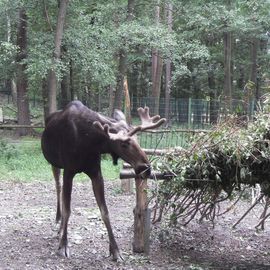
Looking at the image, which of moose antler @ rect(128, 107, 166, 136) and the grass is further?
the grass

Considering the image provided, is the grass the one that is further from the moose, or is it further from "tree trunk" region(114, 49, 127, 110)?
the moose

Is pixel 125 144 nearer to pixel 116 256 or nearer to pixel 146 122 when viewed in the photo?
pixel 146 122

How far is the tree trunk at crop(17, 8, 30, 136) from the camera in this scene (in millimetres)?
16008

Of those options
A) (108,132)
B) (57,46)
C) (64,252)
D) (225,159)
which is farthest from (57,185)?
(57,46)

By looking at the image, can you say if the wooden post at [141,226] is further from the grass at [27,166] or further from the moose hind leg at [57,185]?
the grass at [27,166]

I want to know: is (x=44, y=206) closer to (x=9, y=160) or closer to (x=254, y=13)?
(x=9, y=160)

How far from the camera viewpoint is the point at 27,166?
1248 centimetres

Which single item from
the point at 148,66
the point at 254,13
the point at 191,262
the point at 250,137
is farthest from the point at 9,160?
the point at 148,66

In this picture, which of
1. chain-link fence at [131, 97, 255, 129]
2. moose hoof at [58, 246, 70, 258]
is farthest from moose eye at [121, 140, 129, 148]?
chain-link fence at [131, 97, 255, 129]

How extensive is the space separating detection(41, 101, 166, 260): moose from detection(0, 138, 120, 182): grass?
17.2ft

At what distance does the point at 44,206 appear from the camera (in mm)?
8578

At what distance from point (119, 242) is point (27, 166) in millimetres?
6519

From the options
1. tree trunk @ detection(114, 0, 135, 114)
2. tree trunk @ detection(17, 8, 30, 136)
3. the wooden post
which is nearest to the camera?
the wooden post

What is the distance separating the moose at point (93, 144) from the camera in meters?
5.21
